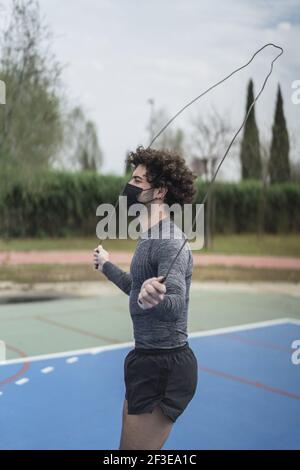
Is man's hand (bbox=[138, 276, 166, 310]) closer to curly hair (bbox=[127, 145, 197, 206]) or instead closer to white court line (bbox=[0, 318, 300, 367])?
curly hair (bbox=[127, 145, 197, 206])

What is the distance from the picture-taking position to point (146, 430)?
238 cm

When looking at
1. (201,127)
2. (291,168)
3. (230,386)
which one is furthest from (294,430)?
(291,168)

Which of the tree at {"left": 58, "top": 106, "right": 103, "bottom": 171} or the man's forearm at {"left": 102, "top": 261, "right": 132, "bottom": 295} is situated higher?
the tree at {"left": 58, "top": 106, "right": 103, "bottom": 171}

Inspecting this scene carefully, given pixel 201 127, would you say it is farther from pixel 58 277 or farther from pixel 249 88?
pixel 58 277

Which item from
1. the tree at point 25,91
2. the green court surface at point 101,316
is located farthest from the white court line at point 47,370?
the tree at point 25,91

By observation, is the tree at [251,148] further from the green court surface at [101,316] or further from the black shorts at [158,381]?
the black shorts at [158,381]

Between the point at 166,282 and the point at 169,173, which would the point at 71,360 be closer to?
the point at 169,173

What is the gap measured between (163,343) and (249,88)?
745 inches

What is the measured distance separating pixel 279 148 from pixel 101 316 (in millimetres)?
10299

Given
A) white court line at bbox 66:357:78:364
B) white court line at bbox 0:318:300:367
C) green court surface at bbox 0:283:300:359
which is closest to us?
white court line at bbox 66:357:78:364

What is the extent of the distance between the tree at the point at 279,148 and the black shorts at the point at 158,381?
11333 mm

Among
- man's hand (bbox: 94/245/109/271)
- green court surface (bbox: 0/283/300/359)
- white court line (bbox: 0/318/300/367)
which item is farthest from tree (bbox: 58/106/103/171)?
man's hand (bbox: 94/245/109/271)

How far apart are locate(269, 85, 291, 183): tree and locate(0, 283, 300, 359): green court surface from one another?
16.4ft

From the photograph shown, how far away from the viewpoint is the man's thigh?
2.37m
